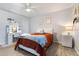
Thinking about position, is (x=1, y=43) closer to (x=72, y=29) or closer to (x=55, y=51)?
(x=55, y=51)

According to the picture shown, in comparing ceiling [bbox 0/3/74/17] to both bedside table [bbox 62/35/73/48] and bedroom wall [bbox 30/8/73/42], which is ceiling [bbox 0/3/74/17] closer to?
bedroom wall [bbox 30/8/73/42]

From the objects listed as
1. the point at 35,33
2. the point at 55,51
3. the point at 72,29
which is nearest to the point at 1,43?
the point at 35,33

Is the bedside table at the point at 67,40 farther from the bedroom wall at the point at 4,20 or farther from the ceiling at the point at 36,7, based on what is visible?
the bedroom wall at the point at 4,20

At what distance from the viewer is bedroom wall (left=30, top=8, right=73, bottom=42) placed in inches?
49.1

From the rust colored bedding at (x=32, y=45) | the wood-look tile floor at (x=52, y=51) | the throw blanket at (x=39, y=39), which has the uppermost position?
the throw blanket at (x=39, y=39)

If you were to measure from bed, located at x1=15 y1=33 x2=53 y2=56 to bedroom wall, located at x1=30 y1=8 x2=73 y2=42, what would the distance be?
0.34 ft

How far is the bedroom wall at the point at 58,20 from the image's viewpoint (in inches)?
49.1

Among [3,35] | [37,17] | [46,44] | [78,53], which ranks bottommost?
[78,53]

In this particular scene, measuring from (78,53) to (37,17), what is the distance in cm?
76

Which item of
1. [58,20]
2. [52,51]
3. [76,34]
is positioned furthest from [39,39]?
[76,34]

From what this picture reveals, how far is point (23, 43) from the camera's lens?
130cm

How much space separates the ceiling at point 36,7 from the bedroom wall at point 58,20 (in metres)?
0.06

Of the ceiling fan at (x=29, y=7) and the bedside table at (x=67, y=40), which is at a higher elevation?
the ceiling fan at (x=29, y=7)

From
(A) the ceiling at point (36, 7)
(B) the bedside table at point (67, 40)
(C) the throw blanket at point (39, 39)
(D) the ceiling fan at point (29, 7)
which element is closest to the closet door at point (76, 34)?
(B) the bedside table at point (67, 40)
